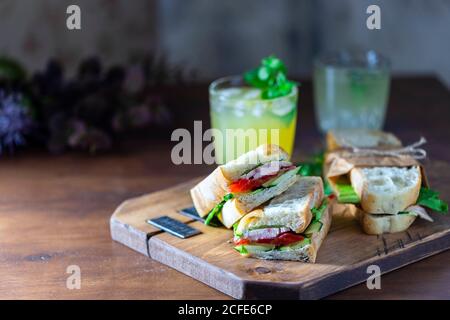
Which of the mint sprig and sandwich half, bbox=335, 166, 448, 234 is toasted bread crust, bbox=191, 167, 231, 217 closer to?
sandwich half, bbox=335, 166, 448, 234

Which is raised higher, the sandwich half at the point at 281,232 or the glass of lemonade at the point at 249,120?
the glass of lemonade at the point at 249,120

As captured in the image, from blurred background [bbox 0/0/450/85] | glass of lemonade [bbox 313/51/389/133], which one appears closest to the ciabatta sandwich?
glass of lemonade [bbox 313/51/389/133]

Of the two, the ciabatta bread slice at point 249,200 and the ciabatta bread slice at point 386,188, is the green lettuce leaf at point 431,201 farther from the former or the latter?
the ciabatta bread slice at point 249,200

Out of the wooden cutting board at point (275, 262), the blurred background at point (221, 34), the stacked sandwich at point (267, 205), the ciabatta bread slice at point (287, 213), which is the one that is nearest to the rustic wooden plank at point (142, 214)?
the wooden cutting board at point (275, 262)

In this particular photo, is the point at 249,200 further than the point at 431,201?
No
